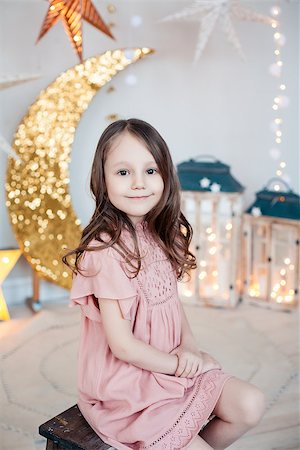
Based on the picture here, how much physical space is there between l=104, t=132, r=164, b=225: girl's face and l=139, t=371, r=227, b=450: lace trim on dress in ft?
1.32

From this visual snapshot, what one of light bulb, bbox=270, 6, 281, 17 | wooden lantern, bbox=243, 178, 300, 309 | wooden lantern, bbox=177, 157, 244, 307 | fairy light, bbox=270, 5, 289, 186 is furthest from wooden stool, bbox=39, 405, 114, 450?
light bulb, bbox=270, 6, 281, 17

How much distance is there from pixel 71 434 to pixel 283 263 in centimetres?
175

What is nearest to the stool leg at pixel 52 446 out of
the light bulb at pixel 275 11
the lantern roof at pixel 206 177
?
the lantern roof at pixel 206 177

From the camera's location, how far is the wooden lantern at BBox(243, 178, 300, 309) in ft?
9.02

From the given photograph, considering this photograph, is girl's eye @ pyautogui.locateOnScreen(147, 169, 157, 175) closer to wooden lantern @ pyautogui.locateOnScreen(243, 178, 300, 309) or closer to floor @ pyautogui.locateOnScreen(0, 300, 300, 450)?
floor @ pyautogui.locateOnScreen(0, 300, 300, 450)

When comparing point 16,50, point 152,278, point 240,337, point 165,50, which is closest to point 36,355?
point 240,337

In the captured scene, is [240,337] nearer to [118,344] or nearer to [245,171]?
[245,171]

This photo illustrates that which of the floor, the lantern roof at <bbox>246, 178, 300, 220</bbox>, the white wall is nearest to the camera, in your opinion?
the floor

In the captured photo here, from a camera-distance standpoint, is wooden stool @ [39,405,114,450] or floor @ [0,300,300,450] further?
floor @ [0,300,300,450]

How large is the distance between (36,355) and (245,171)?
4.72 feet

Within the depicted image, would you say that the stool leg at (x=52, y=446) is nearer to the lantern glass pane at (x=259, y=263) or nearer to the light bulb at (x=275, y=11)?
the lantern glass pane at (x=259, y=263)

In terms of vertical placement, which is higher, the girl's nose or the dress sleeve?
the girl's nose

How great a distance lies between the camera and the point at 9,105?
2707 mm

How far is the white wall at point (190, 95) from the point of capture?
287 centimetres
